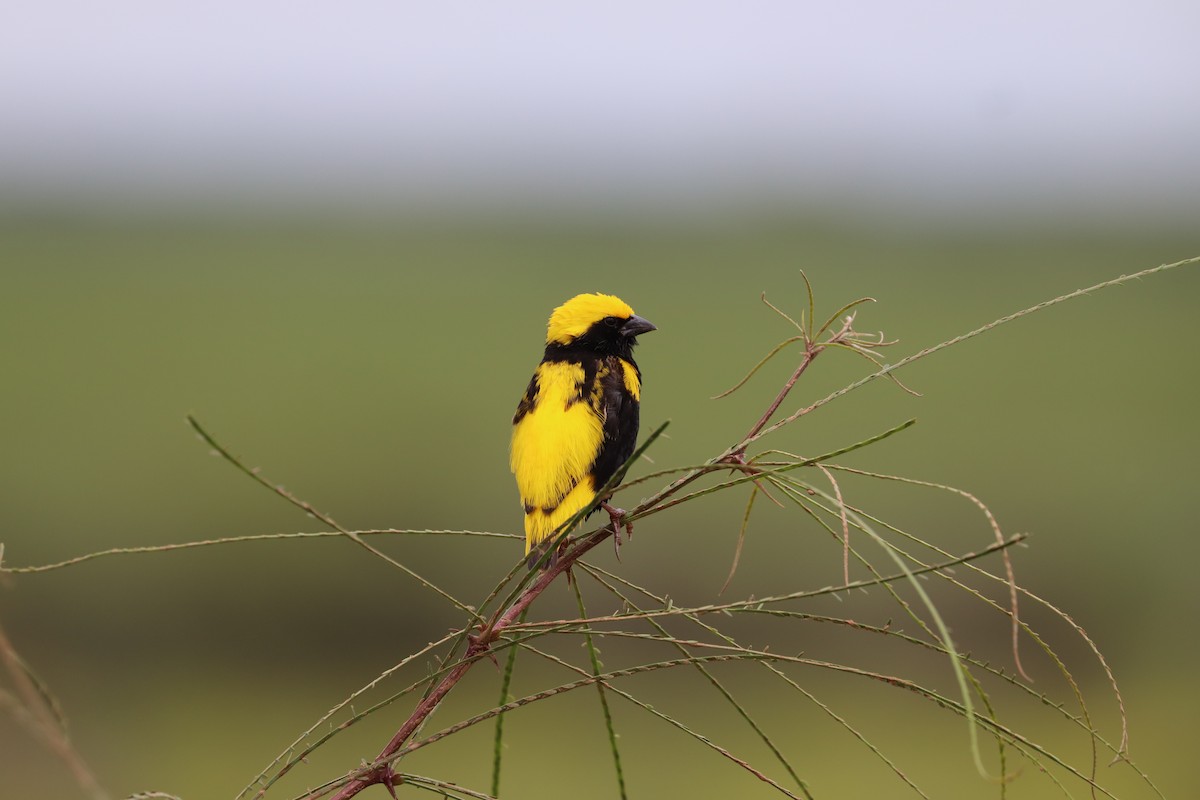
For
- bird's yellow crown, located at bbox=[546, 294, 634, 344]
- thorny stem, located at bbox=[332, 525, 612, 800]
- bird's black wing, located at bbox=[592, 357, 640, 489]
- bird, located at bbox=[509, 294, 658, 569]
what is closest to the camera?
thorny stem, located at bbox=[332, 525, 612, 800]

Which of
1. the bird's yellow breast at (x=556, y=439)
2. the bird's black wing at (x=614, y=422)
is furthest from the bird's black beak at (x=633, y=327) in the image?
the bird's yellow breast at (x=556, y=439)

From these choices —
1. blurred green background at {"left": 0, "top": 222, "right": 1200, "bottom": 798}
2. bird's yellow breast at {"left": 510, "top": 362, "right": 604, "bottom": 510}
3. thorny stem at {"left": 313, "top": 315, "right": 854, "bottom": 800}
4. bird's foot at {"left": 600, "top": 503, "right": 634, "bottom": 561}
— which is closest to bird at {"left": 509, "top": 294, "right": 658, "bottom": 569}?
bird's yellow breast at {"left": 510, "top": 362, "right": 604, "bottom": 510}

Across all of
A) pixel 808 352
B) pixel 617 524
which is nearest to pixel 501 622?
pixel 617 524

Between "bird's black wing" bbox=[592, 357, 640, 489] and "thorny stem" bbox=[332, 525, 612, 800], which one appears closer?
"thorny stem" bbox=[332, 525, 612, 800]

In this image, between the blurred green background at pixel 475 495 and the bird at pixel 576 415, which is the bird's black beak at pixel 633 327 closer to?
the bird at pixel 576 415

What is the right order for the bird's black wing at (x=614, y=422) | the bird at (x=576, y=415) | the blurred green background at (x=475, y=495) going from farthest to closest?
the blurred green background at (x=475, y=495)
the bird's black wing at (x=614, y=422)
the bird at (x=576, y=415)

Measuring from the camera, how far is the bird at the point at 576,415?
316cm

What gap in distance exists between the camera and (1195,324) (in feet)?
64.9

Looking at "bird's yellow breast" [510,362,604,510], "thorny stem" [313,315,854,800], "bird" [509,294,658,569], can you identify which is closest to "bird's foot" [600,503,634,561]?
"thorny stem" [313,315,854,800]

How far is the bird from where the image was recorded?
316 cm

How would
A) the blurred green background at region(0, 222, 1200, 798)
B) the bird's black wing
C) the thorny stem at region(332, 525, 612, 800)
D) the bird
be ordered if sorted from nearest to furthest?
the thorny stem at region(332, 525, 612, 800), the bird, the bird's black wing, the blurred green background at region(0, 222, 1200, 798)

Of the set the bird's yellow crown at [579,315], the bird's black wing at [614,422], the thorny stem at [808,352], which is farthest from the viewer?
the bird's yellow crown at [579,315]

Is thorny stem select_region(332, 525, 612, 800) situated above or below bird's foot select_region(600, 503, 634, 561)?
below

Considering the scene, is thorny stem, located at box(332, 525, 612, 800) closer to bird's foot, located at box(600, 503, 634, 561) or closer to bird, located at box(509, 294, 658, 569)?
bird's foot, located at box(600, 503, 634, 561)
